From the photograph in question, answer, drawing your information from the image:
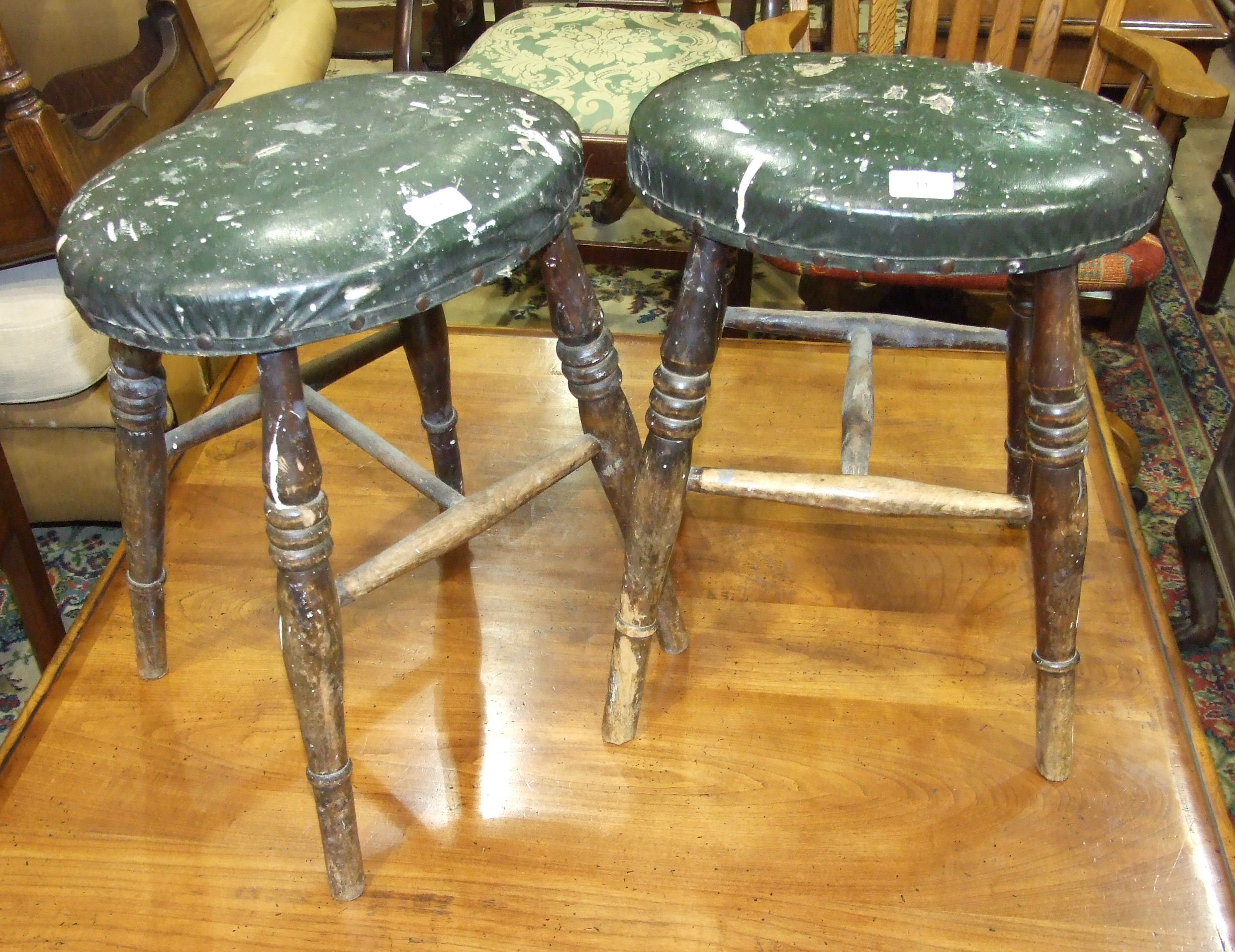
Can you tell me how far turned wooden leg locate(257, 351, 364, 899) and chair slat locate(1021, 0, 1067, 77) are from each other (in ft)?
2.60

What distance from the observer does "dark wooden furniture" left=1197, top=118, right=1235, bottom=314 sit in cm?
181

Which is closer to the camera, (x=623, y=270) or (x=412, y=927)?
(x=412, y=927)

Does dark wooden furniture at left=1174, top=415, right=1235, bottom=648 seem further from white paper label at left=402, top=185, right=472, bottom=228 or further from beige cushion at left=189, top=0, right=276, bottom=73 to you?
beige cushion at left=189, top=0, right=276, bottom=73

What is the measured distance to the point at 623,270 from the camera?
211 centimetres

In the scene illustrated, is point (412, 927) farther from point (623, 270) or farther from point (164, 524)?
point (623, 270)

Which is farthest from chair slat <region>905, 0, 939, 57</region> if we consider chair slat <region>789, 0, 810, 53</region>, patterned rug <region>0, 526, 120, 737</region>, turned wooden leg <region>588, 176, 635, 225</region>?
patterned rug <region>0, 526, 120, 737</region>

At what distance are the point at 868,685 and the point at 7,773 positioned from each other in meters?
0.69

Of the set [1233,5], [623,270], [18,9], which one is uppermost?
[18,9]

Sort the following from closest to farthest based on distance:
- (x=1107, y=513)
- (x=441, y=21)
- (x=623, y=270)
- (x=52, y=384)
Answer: (x=1107, y=513) < (x=52, y=384) < (x=441, y=21) < (x=623, y=270)

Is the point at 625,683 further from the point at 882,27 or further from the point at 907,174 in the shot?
the point at 882,27

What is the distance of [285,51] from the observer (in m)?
1.48

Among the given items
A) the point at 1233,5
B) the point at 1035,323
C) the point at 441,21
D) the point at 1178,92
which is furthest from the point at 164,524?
the point at 1233,5

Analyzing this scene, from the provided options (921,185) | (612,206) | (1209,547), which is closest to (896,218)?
(921,185)

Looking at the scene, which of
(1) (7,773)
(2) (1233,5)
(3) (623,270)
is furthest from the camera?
(2) (1233,5)
